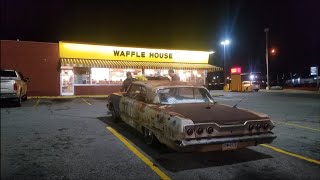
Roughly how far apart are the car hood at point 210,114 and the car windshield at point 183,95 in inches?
14.8

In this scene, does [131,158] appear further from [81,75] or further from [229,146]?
[81,75]

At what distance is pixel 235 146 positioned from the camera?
5.37 meters

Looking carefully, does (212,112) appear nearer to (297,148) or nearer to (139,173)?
(139,173)

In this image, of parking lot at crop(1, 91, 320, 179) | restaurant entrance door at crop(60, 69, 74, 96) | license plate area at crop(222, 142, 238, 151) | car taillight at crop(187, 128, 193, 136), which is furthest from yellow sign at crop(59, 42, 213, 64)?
license plate area at crop(222, 142, 238, 151)

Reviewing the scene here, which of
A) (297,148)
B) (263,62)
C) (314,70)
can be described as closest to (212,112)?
(297,148)

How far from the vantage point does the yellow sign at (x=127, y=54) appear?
25.3 m

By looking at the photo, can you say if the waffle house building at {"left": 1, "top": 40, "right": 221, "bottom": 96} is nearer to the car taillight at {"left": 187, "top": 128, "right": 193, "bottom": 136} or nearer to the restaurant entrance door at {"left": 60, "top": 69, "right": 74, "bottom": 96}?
the restaurant entrance door at {"left": 60, "top": 69, "right": 74, "bottom": 96}

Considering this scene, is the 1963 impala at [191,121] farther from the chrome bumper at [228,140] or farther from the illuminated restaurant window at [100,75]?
the illuminated restaurant window at [100,75]

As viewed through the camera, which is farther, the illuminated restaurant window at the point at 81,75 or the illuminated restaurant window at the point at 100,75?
the illuminated restaurant window at the point at 100,75

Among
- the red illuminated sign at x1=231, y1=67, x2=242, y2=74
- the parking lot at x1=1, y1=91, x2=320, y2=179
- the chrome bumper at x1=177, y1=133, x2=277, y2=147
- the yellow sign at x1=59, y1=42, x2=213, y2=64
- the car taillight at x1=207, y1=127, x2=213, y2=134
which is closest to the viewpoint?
the parking lot at x1=1, y1=91, x2=320, y2=179

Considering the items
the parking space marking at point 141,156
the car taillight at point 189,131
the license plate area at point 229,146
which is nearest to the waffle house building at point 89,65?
the parking space marking at point 141,156

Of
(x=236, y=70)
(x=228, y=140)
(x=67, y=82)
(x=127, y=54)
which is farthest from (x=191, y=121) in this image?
(x=236, y=70)

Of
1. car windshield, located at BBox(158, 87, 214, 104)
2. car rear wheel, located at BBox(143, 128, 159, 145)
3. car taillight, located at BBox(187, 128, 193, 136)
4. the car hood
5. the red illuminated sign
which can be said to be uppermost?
the red illuminated sign

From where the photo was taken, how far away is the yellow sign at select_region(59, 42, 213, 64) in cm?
2527
